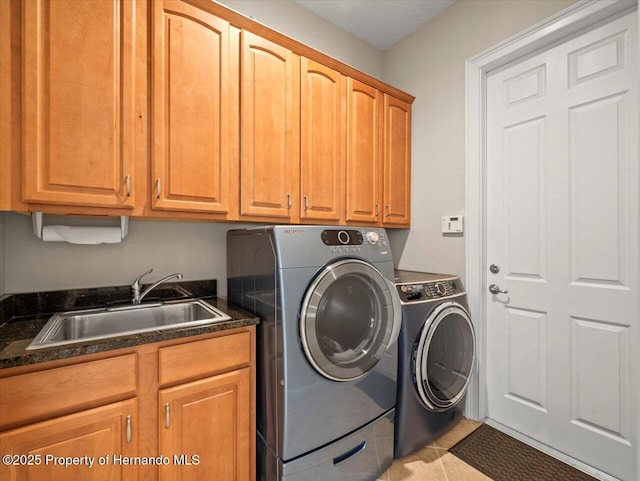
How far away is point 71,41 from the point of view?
1.20 m

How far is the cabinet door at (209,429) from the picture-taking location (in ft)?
4.00

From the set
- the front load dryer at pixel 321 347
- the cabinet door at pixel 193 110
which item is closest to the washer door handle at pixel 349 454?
the front load dryer at pixel 321 347

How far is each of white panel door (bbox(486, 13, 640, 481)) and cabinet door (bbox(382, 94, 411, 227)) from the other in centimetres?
59

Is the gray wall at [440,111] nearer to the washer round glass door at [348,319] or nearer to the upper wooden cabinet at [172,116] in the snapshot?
the upper wooden cabinet at [172,116]

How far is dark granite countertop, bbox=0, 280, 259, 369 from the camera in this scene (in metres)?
0.98

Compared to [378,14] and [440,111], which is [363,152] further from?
[378,14]

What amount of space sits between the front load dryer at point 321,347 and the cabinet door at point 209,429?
0.11 m

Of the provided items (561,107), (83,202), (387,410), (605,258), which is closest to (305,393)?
(387,410)

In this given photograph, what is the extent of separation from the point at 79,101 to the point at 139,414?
125 centimetres

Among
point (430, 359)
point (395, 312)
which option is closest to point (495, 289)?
point (430, 359)

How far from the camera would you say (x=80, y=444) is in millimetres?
1055

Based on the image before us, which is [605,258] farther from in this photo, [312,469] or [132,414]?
[132,414]

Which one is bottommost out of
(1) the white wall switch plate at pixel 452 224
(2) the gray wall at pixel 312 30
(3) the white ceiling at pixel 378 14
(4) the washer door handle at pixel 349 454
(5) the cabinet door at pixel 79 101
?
(4) the washer door handle at pixel 349 454

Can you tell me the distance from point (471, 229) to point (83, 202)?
7.12 feet
